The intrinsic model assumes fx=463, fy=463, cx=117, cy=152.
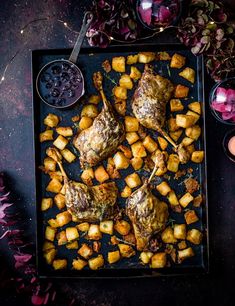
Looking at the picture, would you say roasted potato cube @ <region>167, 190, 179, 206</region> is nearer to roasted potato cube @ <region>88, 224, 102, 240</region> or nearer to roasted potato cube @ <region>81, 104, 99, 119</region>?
roasted potato cube @ <region>88, 224, 102, 240</region>

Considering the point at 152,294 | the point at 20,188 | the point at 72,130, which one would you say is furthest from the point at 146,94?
the point at 152,294

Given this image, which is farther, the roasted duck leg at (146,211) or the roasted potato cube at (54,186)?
the roasted potato cube at (54,186)

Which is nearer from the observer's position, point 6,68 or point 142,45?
point 142,45

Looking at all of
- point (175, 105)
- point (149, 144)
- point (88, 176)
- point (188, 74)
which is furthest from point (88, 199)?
point (188, 74)

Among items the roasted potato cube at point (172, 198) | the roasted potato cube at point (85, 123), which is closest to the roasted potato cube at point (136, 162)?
the roasted potato cube at point (172, 198)

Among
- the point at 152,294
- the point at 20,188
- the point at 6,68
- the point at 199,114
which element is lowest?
the point at 152,294

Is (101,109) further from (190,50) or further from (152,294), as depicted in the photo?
(152,294)

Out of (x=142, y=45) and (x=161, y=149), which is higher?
(x=142, y=45)

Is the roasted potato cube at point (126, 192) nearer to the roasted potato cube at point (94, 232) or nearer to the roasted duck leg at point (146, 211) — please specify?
the roasted duck leg at point (146, 211)
